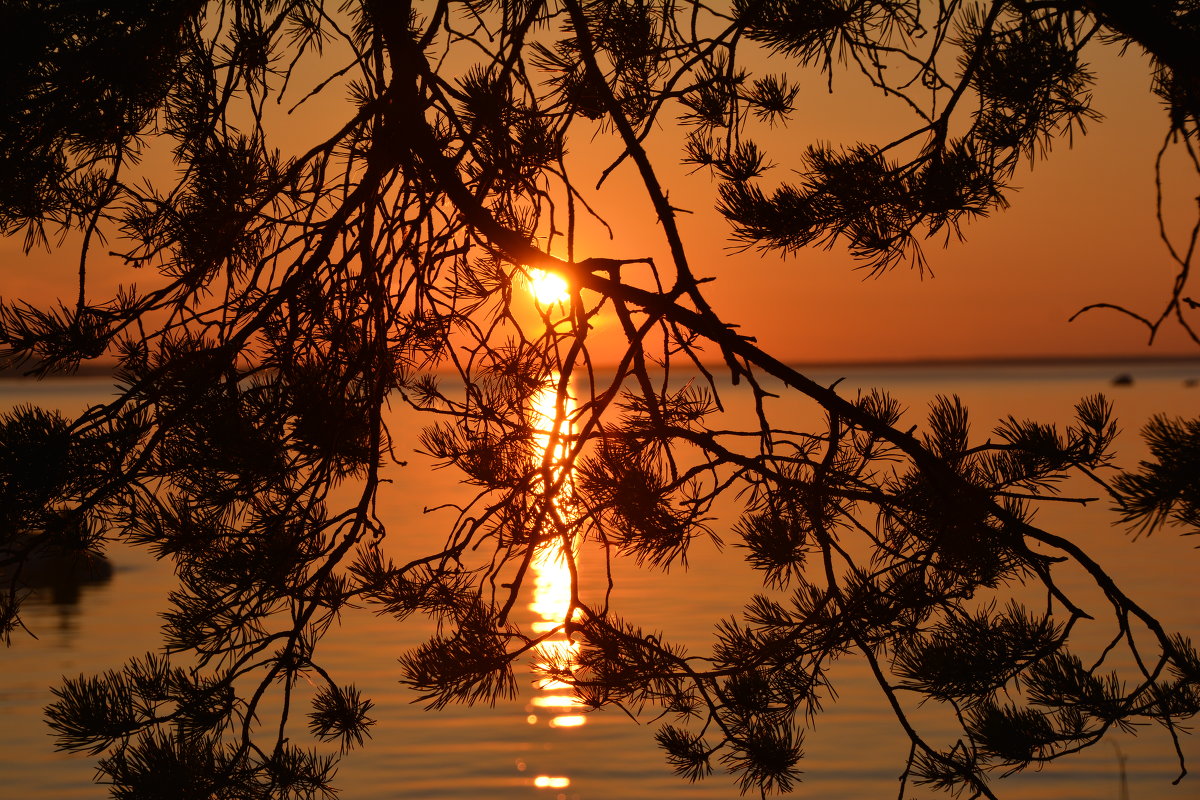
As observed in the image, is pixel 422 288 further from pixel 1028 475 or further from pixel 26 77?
pixel 1028 475

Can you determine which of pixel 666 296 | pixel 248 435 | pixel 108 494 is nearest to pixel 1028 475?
pixel 666 296

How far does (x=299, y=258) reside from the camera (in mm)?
2162

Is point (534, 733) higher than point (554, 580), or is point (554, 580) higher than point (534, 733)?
point (554, 580)

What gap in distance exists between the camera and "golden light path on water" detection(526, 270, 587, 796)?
6.55 feet

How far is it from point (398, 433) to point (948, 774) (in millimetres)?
24479

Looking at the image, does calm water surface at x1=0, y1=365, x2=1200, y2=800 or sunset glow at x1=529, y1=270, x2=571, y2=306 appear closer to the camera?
sunset glow at x1=529, y1=270, x2=571, y2=306

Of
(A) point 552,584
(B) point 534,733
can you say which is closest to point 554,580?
(A) point 552,584

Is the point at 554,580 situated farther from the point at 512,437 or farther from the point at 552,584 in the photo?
the point at 512,437

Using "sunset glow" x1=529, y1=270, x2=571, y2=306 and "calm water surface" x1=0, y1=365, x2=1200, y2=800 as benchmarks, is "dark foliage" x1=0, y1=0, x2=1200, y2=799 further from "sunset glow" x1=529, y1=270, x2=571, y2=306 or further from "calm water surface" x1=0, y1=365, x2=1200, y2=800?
"calm water surface" x1=0, y1=365, x2=1200, y2=800

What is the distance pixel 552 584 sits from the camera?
30.6 feet

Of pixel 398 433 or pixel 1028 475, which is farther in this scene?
pixel 398 433

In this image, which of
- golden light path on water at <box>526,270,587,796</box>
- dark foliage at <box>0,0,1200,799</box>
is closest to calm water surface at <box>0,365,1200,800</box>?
golden light path on water at <box>526,270,587,796</box>

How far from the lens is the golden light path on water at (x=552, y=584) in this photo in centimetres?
200

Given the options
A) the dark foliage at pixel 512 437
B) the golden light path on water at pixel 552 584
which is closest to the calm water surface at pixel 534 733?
the golden light path on water at pixel 552 584
